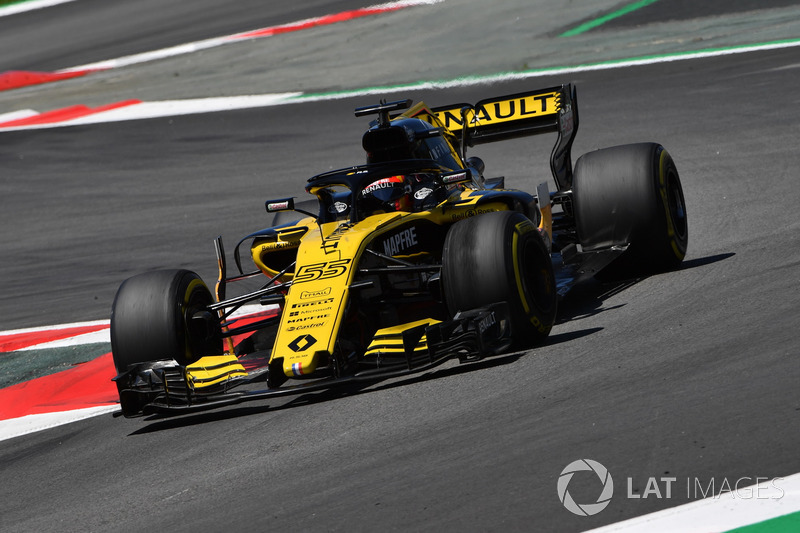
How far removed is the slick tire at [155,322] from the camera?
24.5ft

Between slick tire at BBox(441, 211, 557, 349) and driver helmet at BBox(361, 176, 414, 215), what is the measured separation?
982 millimetres

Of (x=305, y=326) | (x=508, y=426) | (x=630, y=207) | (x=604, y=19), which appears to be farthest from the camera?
(x=604, y=19)

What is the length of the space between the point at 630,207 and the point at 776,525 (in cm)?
473

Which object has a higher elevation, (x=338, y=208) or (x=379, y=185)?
(x=379, y=185)

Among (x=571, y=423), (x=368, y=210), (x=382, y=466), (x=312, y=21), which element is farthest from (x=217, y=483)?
(x=312, y=21)

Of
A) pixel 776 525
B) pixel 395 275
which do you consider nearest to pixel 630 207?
pixel 395 275

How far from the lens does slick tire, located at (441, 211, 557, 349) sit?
6.93 metres

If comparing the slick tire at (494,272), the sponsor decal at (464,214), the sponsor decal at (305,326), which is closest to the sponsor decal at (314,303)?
the sponsor decal at (305,326)

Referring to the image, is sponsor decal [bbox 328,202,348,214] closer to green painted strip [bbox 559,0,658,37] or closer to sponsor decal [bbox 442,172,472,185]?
sponsor decal [bbox 442,172,472,185]

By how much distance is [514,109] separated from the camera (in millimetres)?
10336

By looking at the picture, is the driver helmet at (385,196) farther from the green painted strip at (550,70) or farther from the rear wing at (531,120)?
the green painted strip at (550,70)

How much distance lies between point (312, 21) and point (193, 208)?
11462 mm

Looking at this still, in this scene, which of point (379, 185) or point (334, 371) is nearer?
point (334, 371)

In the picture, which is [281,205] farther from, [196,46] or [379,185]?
[196,46]
